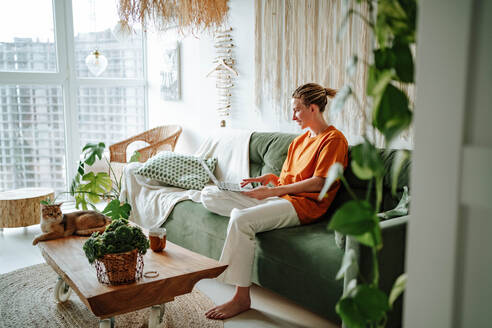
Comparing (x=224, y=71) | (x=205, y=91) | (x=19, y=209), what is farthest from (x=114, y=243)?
(x=205, y=91)

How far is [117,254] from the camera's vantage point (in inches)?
65.9

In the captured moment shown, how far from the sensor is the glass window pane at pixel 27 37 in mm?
4301

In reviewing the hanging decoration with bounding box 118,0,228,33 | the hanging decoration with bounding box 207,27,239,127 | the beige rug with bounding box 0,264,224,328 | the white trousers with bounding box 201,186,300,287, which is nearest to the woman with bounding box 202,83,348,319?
the white trousers with bounding box 201,186,300,287

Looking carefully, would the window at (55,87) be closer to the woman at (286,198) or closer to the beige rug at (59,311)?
the beige rug at (59,311)

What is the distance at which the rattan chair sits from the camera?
163 inches

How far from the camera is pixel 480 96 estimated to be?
2.15ft

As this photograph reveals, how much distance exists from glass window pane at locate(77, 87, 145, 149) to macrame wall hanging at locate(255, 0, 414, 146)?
2128 mm

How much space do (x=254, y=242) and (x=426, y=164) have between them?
1.60 meters

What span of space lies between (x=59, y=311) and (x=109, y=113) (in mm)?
3140

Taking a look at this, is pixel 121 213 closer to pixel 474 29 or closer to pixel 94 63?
pixel 94 63

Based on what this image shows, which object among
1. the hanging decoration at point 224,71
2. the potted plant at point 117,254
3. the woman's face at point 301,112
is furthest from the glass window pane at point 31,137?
the potted plant at point 117,254

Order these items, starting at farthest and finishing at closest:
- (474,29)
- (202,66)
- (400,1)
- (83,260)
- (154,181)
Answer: (202,66), (154,181), (83,260), (400,1), (474,29)

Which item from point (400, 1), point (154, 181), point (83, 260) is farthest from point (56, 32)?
point (400, 1)

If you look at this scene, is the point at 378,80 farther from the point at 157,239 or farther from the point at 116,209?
the point at 116,209
